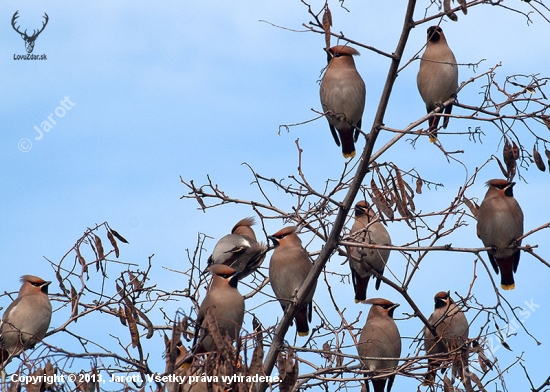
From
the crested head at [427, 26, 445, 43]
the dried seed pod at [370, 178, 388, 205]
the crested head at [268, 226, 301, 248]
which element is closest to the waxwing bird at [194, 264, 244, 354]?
the crested head at [268, 226, 301, 248]

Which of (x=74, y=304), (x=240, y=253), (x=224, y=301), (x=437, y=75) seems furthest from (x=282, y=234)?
(x=437, y=75)

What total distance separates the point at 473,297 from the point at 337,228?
0.95 m

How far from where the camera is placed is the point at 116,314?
5.13 metres

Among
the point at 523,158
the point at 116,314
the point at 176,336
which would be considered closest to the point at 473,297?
the point at 523,158

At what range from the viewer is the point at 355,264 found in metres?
6.61

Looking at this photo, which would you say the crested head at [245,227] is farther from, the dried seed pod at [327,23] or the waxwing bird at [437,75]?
the dried seed pod at [327,23]

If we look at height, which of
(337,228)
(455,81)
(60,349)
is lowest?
(60,349)

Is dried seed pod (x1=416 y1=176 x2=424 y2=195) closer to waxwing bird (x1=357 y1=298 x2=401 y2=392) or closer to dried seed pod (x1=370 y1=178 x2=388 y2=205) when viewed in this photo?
dried seed pod (x1=370 y1=178 x2=388 y2=205)

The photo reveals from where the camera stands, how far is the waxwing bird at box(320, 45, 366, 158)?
638cm

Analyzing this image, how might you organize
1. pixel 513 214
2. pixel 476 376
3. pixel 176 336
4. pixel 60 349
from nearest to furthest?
pixel 176 336
pixel 60 349
pixel 476 376
pixel 513 214

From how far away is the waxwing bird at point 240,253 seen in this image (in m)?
6.92

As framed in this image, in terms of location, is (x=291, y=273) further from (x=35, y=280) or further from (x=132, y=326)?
(x=35, y=280)

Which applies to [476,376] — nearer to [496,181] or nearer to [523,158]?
[523,158]

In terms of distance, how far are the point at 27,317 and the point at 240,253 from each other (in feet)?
5.81
